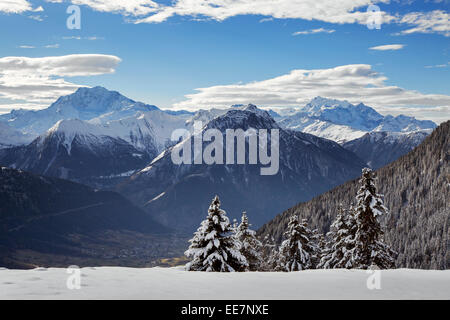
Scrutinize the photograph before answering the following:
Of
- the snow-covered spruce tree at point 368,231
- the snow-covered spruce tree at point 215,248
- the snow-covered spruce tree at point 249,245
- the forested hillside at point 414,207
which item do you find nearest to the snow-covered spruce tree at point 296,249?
the snow-covered spruce tree at point 249,245

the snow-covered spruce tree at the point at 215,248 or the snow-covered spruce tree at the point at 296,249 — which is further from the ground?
the snow-covered spruce tree at the point at 215,248

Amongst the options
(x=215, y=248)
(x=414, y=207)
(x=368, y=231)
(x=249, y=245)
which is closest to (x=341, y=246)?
(x=368, y=231)

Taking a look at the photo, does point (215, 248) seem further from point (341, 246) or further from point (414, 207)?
point (414, 207)

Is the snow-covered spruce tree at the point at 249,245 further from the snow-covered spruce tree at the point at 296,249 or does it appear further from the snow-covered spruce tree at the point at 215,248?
the snow-covered spruce tree at the point at 215,248

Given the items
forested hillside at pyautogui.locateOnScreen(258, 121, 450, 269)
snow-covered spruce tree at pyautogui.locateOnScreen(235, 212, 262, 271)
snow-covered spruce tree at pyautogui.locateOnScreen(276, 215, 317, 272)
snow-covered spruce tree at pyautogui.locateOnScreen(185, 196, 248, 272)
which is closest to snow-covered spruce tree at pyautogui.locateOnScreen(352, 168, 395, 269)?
snow-covered spruce tree at pyautogui.locateOnScreen(276, 215, 317, 272)

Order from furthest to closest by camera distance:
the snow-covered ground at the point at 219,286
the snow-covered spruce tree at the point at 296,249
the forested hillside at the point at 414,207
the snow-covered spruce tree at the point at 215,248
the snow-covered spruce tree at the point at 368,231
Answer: the forested hillside at the point at 414,207, the snow-covered spruce tree at the point at 296,249, the snow-covered spruce tree at the point at 368,231, the snow-covered spruce tree at the point at 215,248, the snow-covered ground at the point at 219,286
